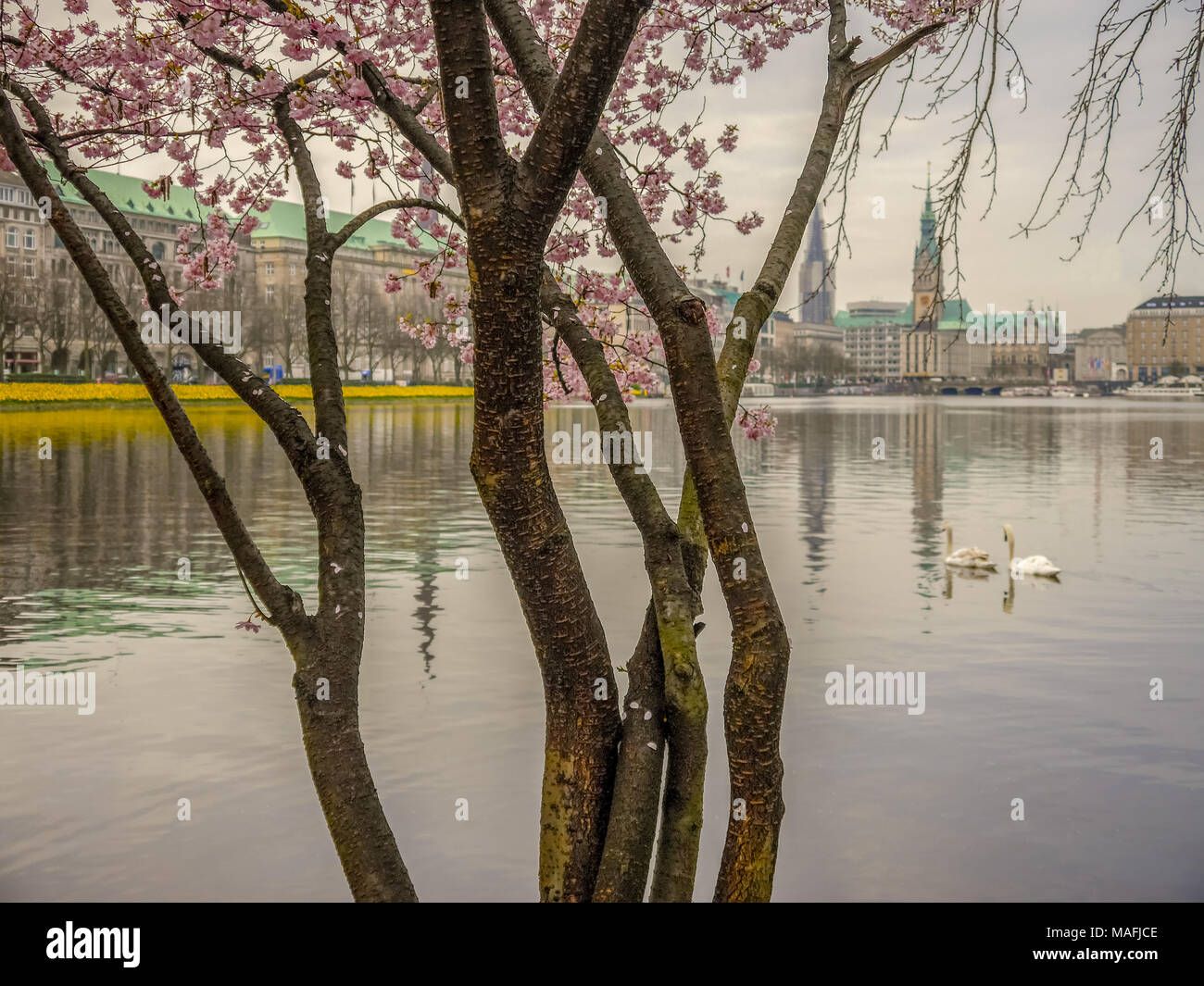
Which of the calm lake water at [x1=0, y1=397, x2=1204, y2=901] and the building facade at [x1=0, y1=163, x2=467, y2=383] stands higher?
the building facade at [x1=0, y1=163, x2=467, y2=383]

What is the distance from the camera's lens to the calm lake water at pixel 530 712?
352 inches

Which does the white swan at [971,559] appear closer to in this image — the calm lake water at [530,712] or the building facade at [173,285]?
the calm lake water at [530,712]

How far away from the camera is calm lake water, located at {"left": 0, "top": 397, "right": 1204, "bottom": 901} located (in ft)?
29.3

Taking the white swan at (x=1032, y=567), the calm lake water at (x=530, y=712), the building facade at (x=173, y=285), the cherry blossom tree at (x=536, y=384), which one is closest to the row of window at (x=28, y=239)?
the building facade at (x=173, y=285)

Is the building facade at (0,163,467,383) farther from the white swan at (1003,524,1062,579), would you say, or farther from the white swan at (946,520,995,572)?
the white swan at (1003,524,1062,579)

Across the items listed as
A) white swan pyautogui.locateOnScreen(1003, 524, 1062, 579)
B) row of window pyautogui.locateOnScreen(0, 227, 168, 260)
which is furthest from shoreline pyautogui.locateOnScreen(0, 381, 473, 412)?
white swan pyautogui.locateOnScreen(1003, 524, 1062, 579)

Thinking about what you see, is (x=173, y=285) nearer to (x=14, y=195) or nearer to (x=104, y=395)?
(x=104, y=395)

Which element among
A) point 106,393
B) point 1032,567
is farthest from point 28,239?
point 1032,567

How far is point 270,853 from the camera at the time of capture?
9.05 metres

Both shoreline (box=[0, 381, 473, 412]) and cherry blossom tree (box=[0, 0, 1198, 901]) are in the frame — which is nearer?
cherry blossom tree (box=[0, 0, 1198, 901])

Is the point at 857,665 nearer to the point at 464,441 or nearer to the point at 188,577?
the point at 188,577
